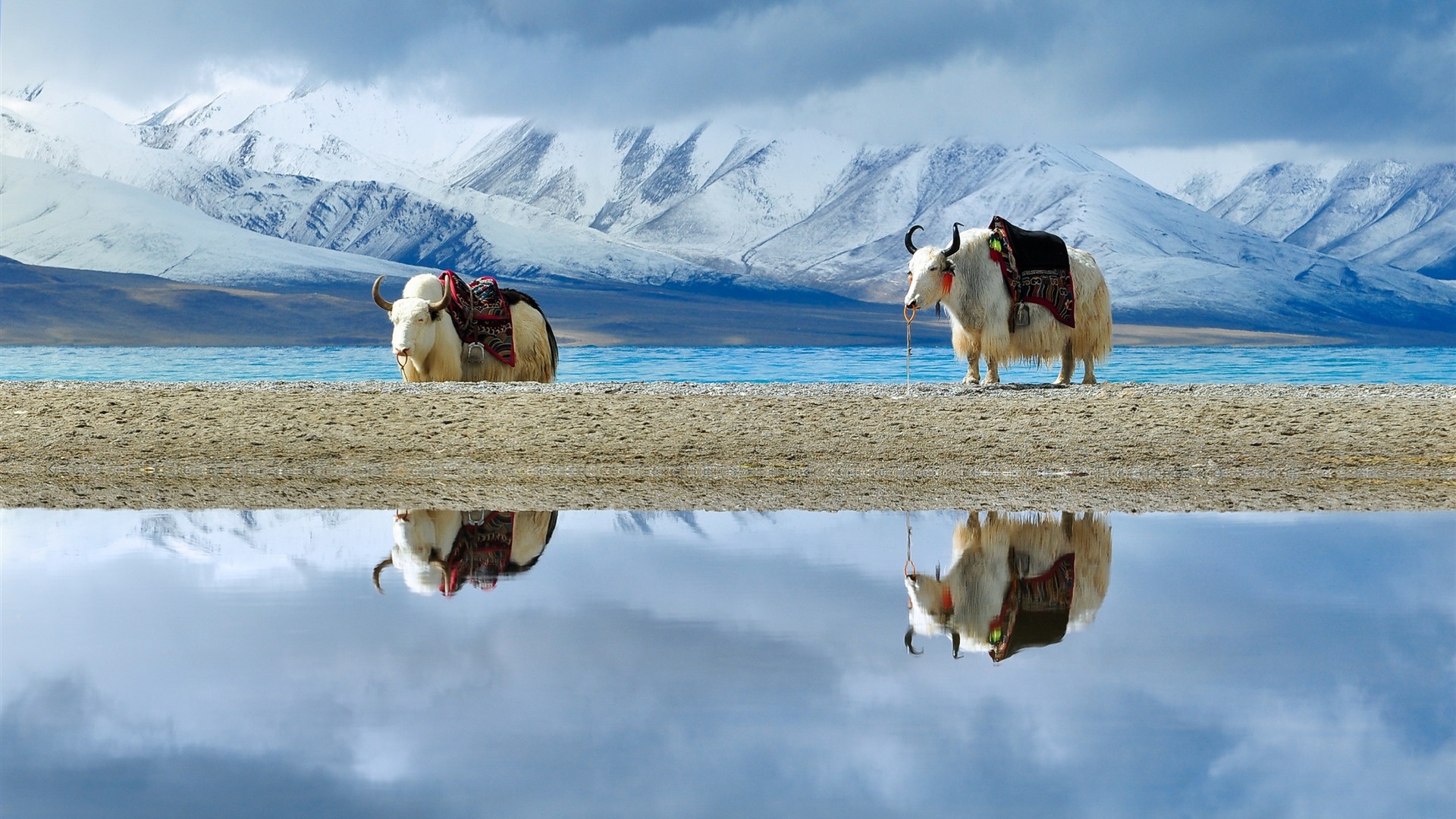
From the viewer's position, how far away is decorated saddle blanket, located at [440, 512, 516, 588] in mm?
5914

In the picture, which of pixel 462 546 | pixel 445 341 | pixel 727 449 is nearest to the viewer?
pixel 462 546

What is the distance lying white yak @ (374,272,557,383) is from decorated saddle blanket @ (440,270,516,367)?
0.09 m

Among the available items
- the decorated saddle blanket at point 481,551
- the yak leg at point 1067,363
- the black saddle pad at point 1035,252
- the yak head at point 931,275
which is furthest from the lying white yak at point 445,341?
the decorated saddle blanket at point 481,551

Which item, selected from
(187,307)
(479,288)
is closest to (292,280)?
(187,307)

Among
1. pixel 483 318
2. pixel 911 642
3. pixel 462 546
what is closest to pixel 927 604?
pixel 911 642

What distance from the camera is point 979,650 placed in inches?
186

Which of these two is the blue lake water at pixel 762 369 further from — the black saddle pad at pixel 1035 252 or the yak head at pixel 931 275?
the yak head at pixel 931 275

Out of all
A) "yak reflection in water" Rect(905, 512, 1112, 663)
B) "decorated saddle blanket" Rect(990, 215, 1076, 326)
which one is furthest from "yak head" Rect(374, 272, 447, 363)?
"yak reflection in water" Rect(905, 512, 1112, 663)

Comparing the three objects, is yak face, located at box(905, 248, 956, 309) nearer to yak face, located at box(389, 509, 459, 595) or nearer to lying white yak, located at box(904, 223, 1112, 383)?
lying white yak, located at box(904, 223, 1112, 383)

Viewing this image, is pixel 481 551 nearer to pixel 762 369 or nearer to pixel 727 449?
pixel 727 449

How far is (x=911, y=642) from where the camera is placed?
191 inches

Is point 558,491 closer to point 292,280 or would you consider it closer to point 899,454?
point 899,454

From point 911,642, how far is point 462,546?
8.24 feet

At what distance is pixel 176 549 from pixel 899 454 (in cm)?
523
